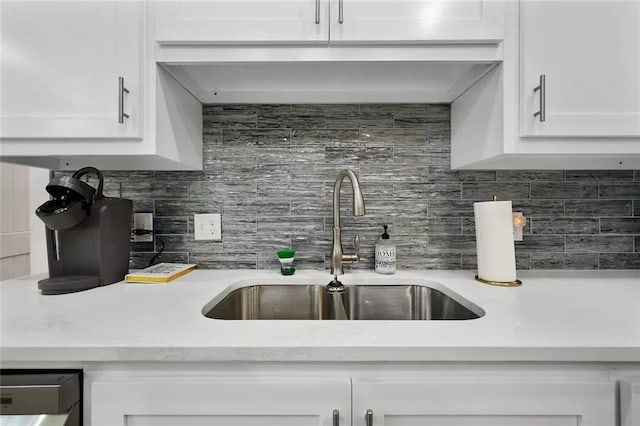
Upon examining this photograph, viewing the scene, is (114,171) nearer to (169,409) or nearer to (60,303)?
(60,303)

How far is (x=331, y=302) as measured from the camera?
1.22 meters

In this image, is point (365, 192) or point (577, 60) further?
point (365, 192)

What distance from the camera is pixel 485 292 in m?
1.03

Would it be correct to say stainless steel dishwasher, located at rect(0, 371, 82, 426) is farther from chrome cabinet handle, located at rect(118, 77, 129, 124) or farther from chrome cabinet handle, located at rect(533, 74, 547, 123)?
chrome cabinet handle, located at rect(533, 74, 547, 123)

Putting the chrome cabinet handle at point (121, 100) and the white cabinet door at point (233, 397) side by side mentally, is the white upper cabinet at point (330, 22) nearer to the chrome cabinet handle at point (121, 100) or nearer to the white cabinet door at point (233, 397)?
the chrome cabinet handle at point (121, 100)

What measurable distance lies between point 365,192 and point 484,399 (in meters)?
0.86

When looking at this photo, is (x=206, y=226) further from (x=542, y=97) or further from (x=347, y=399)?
(x=542, y=97)

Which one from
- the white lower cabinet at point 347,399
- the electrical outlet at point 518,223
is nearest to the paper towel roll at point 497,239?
the electrical outlet at point 518,223

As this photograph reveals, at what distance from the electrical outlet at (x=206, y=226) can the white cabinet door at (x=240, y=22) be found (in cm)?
66

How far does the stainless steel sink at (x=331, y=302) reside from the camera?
1215 mm

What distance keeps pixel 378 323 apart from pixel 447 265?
743mm

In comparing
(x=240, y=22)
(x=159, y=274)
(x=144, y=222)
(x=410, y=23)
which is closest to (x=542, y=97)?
(x=410, y=23)

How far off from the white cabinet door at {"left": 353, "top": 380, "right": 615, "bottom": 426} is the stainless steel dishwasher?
1.86ft

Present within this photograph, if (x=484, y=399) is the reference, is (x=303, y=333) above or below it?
above
